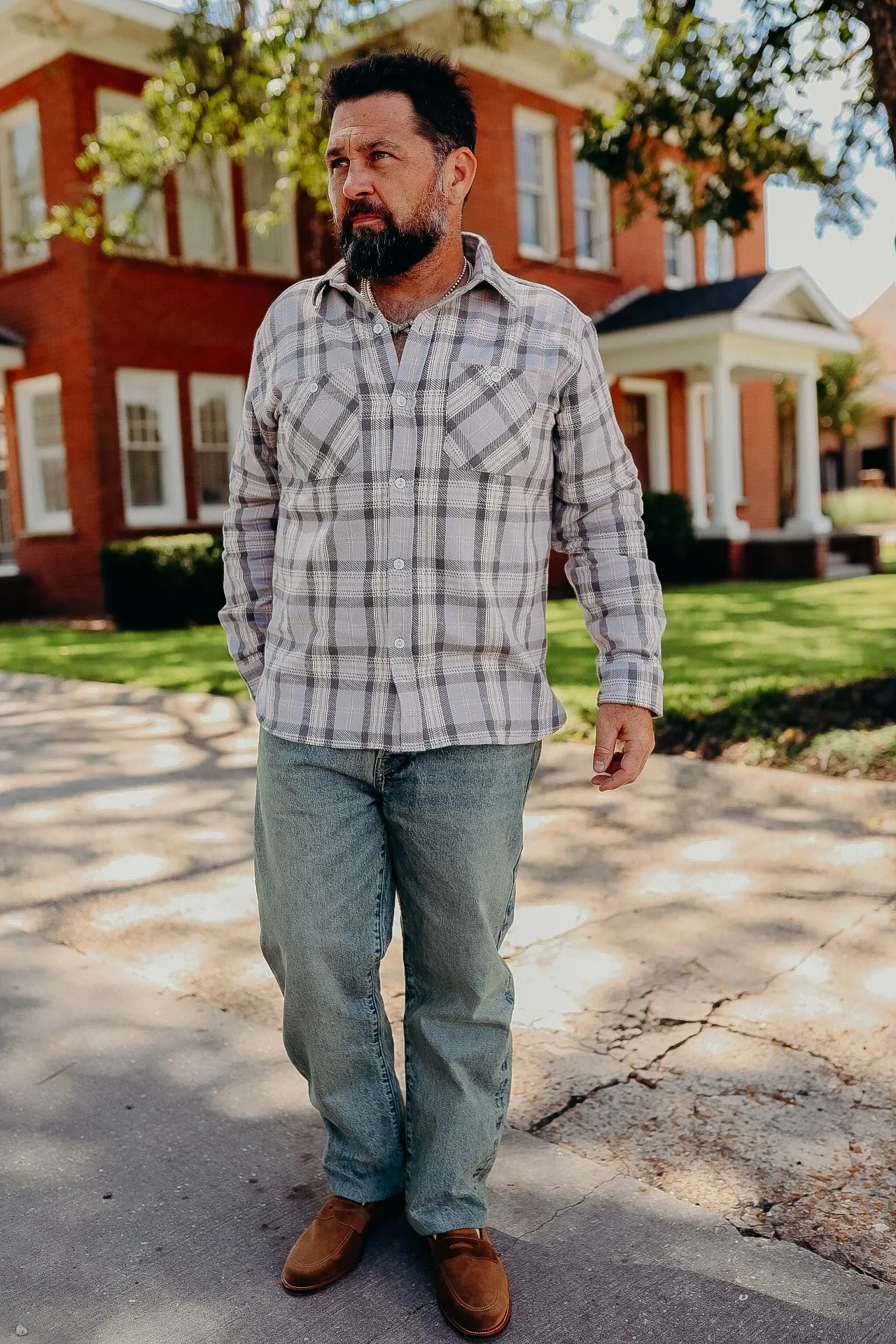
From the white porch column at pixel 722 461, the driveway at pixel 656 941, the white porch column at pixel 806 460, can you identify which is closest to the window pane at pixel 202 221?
the white porch column at pixel 722 461

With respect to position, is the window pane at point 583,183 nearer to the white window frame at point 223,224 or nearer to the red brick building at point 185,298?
the red brick building at point 185,298

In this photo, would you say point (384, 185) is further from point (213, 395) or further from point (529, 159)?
point (529, 159)

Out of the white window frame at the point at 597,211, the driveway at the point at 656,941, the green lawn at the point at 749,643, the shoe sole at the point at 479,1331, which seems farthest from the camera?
the white window frame at the point at 597,211

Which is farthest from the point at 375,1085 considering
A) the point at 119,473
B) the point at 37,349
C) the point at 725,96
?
the point at 37,349

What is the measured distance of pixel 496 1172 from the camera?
2.70 metres

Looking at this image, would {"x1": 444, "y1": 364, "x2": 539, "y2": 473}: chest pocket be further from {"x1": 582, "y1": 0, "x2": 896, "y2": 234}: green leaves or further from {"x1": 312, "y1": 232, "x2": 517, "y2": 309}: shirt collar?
{"x1": 582, "y1": 0, "x2": 896, "y2": 234}: green leaves

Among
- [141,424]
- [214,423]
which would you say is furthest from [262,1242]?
[214,423]

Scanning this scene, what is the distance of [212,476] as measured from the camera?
16719 mm

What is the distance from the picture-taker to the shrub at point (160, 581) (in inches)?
532

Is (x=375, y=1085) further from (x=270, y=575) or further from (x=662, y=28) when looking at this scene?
(x=662, y=28)

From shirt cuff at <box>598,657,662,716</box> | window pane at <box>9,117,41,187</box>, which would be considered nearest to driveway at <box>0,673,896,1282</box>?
shirt cuff at <box>598,657,662,716</box>

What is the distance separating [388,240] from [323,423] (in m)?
0.34

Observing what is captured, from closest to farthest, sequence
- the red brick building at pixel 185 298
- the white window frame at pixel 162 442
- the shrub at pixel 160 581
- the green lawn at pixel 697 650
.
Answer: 1. the green lawn at pixel 697 650
2. the shrub at pixel 160 581
3. the red brick building at pixel 185 298
4. the white window frame at pixel 162 442

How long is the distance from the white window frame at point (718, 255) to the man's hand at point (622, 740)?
19977mm
